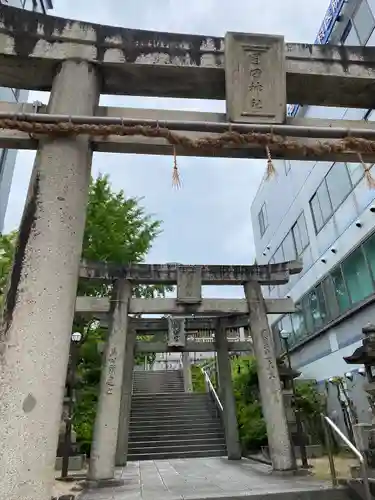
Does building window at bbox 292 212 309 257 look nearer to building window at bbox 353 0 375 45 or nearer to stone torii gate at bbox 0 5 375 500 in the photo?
building window at bbox 353 0 375 45

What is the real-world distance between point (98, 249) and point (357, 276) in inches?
316

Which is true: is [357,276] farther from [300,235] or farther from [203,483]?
[203,483]

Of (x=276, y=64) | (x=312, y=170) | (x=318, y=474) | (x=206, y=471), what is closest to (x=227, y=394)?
(x=206, y=471)

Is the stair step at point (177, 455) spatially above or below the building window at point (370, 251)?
below

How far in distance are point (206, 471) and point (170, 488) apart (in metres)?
2.64

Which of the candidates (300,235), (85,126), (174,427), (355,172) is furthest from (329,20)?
(174,427)

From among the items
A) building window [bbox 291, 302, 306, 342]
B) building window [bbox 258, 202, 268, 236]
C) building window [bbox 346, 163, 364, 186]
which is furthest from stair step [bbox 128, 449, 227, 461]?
building window [bbox 258, 202, 268, 236]

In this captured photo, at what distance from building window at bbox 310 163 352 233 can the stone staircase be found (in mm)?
8642

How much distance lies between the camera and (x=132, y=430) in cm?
1494

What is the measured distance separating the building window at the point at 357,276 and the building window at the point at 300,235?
3.60 m

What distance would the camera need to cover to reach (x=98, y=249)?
12289mm

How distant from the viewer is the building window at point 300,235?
16806 millimetres

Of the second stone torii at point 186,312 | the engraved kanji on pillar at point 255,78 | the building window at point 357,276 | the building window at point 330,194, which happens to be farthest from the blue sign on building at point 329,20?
the engraved kanji on pillar at point 255,78

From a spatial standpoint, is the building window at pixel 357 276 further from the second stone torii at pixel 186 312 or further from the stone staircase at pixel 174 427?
the stone staircase at pixel 174 427
